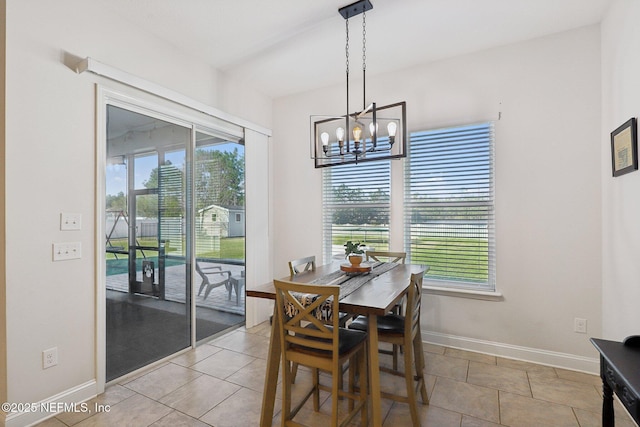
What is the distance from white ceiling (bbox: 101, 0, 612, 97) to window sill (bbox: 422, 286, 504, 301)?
2.34 meters

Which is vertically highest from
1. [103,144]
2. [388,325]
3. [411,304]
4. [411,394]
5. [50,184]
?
[103,144]

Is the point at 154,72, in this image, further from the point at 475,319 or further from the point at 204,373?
the point at 475,319

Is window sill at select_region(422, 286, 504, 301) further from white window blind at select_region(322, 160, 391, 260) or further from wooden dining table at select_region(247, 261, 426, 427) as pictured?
wooden dining table at select_region(247, 261, 426, 427)

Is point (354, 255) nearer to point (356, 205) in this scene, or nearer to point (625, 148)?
point (356, 205)

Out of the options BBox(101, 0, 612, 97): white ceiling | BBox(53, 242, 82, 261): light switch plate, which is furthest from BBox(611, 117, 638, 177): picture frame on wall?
BBox(53, 242, 82, 261): light switch plate

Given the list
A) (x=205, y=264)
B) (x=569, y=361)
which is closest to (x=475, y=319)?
(x=569, y=361)

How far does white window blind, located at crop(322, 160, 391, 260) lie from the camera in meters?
3.62

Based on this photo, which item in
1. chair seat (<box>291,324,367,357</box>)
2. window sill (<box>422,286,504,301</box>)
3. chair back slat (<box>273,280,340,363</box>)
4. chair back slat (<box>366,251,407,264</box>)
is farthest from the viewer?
chair back slat (<box>366,251,407,264</box>)

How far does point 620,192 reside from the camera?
2.30m

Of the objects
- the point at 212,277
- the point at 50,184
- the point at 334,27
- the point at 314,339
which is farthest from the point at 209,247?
the point at 334,27

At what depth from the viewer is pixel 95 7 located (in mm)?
2400

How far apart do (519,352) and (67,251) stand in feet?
12.4

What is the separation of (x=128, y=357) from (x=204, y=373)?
2.12ft

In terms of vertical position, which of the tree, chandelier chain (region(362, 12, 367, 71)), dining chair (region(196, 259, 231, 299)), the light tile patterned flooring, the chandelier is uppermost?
chandelier chain (region(362, 12, 367, 71))
